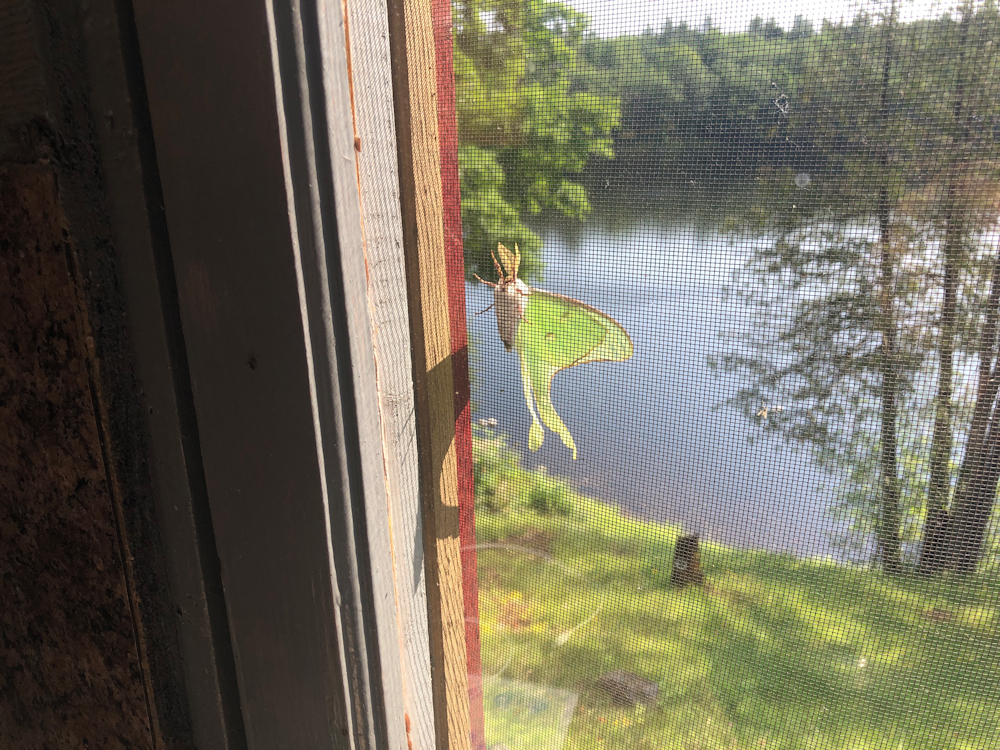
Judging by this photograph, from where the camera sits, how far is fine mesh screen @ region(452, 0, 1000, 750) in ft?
1.32

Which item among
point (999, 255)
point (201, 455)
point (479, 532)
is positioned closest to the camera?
point (999, 255)

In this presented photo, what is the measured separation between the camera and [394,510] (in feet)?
1.84

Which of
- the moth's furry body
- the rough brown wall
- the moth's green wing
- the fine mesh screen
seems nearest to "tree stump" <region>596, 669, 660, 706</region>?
the fine mesh screen

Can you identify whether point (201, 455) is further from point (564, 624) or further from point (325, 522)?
point (564, 624)

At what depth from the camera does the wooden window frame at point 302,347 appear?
42 centimetres

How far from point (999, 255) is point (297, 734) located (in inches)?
26.6

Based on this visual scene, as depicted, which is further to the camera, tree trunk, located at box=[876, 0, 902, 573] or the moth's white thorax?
the moth's white thorax

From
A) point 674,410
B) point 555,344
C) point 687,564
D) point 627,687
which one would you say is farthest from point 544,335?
point 627,687

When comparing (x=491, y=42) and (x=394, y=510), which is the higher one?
(x=491, y=42)

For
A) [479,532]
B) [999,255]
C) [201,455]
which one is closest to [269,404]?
[201,455]

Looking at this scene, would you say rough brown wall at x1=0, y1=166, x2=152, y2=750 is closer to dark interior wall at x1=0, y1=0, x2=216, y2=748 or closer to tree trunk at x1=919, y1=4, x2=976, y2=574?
dark interior wall at x1=0, y1=0, x2=216, y2=748

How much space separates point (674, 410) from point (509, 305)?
190mm

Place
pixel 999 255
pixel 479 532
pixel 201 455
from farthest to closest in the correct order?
pixel 479 532 → pixel 201 455 → pixel 999 255

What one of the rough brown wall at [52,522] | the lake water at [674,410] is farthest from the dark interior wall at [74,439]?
the lake water at [674,410]
